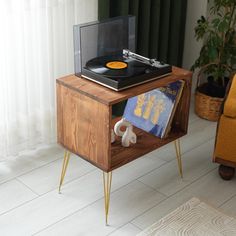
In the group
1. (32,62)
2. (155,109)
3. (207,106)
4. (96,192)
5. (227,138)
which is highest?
(32,62)

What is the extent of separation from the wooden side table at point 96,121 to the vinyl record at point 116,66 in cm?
6

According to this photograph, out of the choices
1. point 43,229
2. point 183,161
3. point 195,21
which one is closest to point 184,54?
point 195,21

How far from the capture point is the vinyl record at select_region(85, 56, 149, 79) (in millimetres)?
2016

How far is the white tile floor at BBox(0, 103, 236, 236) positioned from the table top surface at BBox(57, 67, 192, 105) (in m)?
0.59

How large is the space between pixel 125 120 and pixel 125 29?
17.0 inches

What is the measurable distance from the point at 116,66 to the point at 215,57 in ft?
3.36

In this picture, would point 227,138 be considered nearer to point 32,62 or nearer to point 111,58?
point 111,58

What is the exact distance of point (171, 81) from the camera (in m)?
2.10

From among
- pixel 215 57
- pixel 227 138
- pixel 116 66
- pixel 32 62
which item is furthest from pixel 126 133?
pixel 215 57

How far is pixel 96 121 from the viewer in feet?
6.45

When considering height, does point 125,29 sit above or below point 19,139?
above

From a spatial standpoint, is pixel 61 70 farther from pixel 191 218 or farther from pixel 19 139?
pixel 191 218

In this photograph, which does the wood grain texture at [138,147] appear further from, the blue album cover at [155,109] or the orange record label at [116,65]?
the orange record label at [116,65]

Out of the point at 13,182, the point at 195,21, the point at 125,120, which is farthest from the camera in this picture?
the point at 195,21
